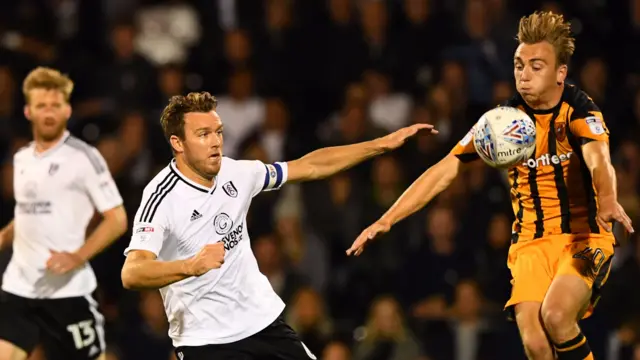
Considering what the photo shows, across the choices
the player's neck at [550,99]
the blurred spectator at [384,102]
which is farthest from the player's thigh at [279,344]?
the blurred spectator at [384,102]

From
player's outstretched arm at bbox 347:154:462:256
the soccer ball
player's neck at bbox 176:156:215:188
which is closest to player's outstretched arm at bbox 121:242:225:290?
player's neck at bbox 176:156:215:188

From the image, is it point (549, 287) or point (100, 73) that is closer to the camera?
point (549, 287)

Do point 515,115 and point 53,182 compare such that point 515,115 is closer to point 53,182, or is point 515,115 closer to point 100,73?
point 53,182

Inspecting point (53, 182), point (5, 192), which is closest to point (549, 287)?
point (53, 182)

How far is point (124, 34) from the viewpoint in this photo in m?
12.1

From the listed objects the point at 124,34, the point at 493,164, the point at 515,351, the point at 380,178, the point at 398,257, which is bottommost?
the point at 515,351

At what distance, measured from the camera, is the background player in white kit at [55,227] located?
7555mm

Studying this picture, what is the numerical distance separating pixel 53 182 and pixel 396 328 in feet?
11.5

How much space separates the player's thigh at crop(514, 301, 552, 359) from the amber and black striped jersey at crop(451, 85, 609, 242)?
44 cm

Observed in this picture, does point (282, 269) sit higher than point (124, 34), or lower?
lower

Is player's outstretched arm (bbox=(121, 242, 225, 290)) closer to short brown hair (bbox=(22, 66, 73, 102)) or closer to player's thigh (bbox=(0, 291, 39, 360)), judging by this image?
player's thigh (bbox=(0, 291, 39, 360))

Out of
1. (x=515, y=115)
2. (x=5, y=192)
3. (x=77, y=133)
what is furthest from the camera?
(x=77, y=133)

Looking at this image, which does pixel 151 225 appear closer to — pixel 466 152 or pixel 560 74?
pixel 466 152

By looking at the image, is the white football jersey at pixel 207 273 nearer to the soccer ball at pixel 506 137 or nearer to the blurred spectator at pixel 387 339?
the soccer ball at pixel 506 137
